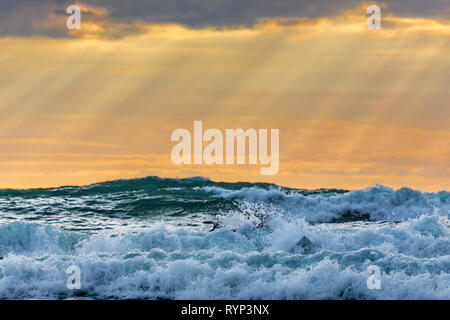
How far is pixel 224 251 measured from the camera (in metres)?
14.9

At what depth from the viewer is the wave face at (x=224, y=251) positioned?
41.0ft

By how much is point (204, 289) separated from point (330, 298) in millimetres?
2697

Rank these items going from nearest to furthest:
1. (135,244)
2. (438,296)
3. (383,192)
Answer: (438,296) < (135,244) < (383,192)

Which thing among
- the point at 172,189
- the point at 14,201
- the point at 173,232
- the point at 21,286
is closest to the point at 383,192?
the point at 172,189

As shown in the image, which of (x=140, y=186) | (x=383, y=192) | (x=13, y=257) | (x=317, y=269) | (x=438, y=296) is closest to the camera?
(x=438, y=296)

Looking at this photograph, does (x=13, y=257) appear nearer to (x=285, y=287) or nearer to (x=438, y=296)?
(x=285, y=287)

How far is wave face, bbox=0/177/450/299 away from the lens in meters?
12.5

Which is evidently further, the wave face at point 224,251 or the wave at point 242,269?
the wave face at point 224,251

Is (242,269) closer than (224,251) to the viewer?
Yes

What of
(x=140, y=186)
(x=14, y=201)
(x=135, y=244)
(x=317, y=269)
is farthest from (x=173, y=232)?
(x=140, y=186)

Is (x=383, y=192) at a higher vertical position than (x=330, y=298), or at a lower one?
higher

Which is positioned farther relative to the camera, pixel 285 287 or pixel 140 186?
pixel 140 186

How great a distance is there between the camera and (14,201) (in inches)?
1174

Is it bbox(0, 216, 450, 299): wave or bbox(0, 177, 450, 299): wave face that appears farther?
bbox(0, 177, 450, 299): wave face
